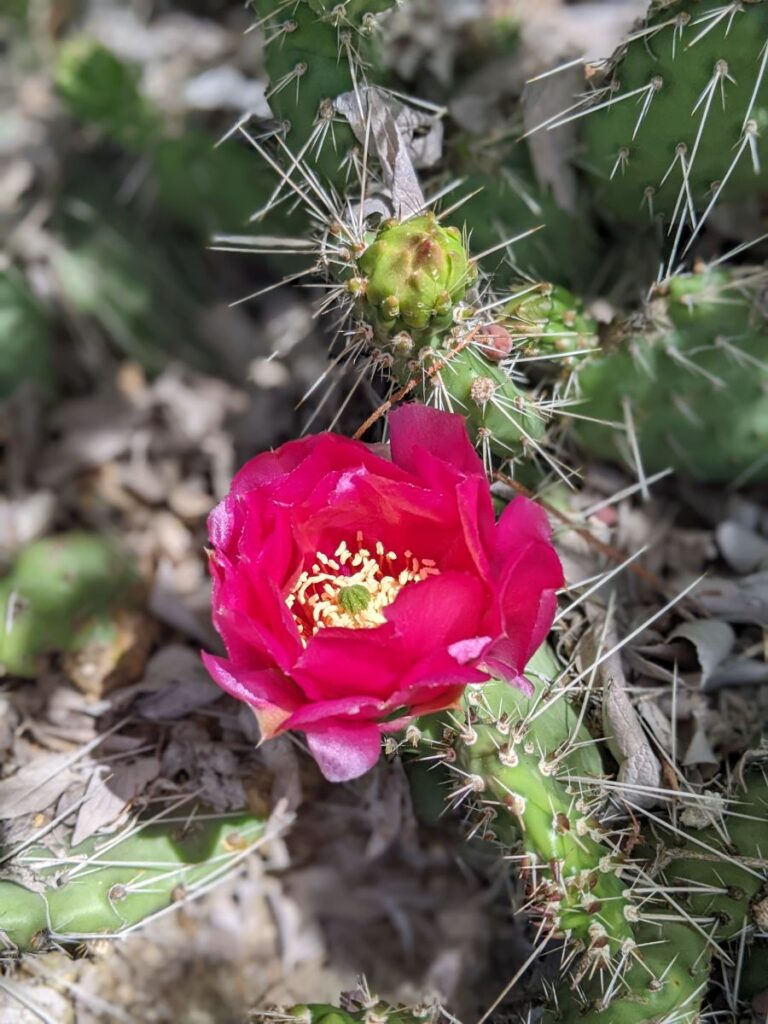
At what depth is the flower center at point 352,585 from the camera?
119cm

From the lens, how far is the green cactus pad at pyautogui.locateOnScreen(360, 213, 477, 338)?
3.49 feet

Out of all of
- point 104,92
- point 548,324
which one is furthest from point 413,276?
point 104,92

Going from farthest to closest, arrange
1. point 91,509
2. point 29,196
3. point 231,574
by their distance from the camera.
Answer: point 29,196, point 91,509, point 231,574

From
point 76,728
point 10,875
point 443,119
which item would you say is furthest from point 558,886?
point 443,119

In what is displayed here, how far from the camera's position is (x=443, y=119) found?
5.48ft

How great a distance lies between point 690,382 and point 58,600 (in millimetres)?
Answer: 1095

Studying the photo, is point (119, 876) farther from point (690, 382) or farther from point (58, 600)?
point (690, 382)

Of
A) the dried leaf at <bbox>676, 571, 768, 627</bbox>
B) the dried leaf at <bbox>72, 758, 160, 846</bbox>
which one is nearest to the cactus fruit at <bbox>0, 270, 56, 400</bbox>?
the dried leaf at <bbox>72, 758, 160, 846</bbox>

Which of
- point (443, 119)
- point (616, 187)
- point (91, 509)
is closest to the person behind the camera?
point (616, 187)

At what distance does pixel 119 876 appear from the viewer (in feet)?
4.40

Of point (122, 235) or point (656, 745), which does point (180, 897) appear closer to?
point (656, 745)

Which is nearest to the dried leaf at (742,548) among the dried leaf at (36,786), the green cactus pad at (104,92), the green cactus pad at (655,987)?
the green cactus pad at (655,987)

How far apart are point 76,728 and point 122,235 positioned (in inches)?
43.1

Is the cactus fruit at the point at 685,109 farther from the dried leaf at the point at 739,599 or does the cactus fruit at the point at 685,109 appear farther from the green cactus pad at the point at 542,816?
the green cactus pad at the point at 542,816
